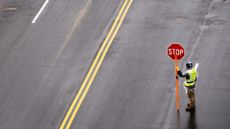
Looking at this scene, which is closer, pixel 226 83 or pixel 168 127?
pixel 168 127

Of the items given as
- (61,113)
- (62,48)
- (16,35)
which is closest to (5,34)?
(16,35)

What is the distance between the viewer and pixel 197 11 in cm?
3133

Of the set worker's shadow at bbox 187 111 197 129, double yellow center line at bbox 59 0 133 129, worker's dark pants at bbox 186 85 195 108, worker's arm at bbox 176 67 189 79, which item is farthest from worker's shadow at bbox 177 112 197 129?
double yellow center line at bbox 59 0 133 129

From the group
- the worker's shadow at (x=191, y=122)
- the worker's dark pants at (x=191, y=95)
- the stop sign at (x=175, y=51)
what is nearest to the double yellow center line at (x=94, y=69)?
the worker's shadow at (x=191, y=122)

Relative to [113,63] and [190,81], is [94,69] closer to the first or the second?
[113,63]

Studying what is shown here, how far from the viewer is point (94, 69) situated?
28078 mm

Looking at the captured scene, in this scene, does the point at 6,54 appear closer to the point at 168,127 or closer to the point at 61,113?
the point at 61,113

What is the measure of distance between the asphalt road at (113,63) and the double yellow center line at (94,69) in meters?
0.18

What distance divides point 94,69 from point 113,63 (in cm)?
82

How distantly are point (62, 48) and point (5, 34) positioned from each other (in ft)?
9.58

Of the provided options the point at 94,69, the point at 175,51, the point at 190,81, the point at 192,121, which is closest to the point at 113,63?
the point at 94,69

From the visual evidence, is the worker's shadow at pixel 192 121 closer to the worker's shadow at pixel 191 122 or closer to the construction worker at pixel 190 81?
the worker's shadow at pixel 191 122

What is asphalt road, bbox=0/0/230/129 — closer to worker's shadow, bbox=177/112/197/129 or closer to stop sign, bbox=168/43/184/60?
worker's shadow, bbox=177/112/197/129

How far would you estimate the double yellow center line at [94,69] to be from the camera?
1003 inches
